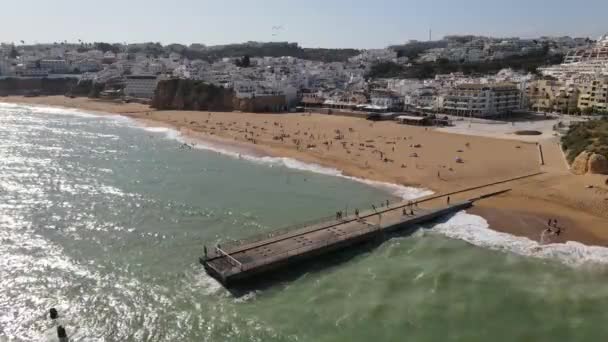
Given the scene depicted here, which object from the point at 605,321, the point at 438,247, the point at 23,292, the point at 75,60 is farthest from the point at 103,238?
the point at 75,60

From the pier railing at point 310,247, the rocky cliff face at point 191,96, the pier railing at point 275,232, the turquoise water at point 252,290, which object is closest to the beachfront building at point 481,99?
the rocky cliff face at point 191,96

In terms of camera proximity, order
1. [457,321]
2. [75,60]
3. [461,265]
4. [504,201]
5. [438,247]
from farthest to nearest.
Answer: [75,60] → [504,201] → [438,247] → [461,265] → [457,321]

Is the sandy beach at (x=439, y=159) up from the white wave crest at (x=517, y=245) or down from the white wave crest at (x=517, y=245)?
up

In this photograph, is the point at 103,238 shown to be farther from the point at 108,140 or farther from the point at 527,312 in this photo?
the point at 108,140

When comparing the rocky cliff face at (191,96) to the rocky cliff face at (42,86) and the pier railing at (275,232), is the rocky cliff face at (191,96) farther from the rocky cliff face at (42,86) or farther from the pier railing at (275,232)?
the pier railing at (275,232)

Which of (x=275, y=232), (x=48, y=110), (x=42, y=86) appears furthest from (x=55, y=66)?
(x=275, y=232)

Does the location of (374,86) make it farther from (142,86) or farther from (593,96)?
(142,86)
